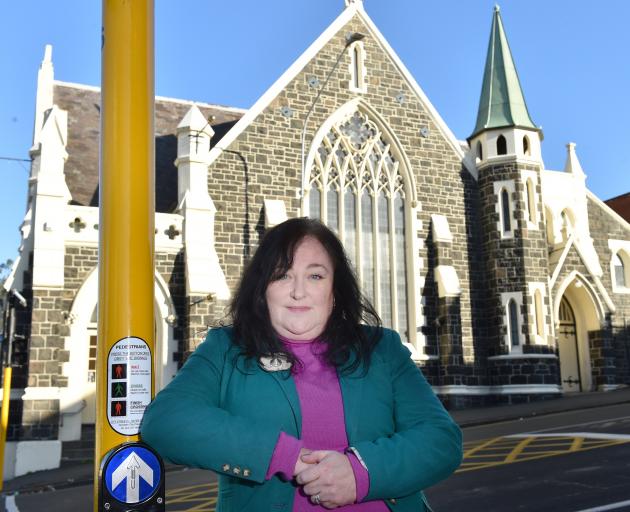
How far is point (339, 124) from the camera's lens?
20.6 metres

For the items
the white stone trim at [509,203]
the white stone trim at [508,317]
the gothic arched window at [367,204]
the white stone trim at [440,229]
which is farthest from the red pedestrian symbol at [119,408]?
the white stone trim at [509,203]

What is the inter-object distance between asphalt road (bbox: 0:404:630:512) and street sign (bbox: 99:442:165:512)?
5559 mm

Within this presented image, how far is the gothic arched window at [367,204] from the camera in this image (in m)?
20.0

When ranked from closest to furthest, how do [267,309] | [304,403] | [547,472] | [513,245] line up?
[304,403]
[267,309]
[547,472]
[513,245]

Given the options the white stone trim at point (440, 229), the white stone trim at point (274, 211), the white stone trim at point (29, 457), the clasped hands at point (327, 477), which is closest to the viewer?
the clasped hands at point (327, 477)

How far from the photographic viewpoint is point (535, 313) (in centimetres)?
2053

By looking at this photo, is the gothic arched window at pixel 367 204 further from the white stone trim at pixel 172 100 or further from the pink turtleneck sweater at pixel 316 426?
the pink turtleneck sweater at pixel 316 426

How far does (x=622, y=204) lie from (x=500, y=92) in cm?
1607

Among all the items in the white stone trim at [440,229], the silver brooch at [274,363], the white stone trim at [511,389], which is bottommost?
the white stone trim at [511,389]

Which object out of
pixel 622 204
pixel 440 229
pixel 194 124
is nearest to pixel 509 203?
pixel 440 229

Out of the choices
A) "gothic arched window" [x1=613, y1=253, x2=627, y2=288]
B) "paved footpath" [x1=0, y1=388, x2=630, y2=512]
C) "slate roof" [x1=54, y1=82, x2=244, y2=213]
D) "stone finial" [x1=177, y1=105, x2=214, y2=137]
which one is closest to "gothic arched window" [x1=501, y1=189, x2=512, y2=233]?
"paved footpath" [x1=0, y1=388, x2=630, y2=512]

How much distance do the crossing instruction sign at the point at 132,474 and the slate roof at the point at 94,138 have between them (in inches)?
680

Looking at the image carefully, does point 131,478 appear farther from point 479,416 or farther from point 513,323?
point 513,323

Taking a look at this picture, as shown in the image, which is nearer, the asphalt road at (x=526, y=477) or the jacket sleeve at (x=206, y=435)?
the jacket sleeve at (x=206, y=435)
